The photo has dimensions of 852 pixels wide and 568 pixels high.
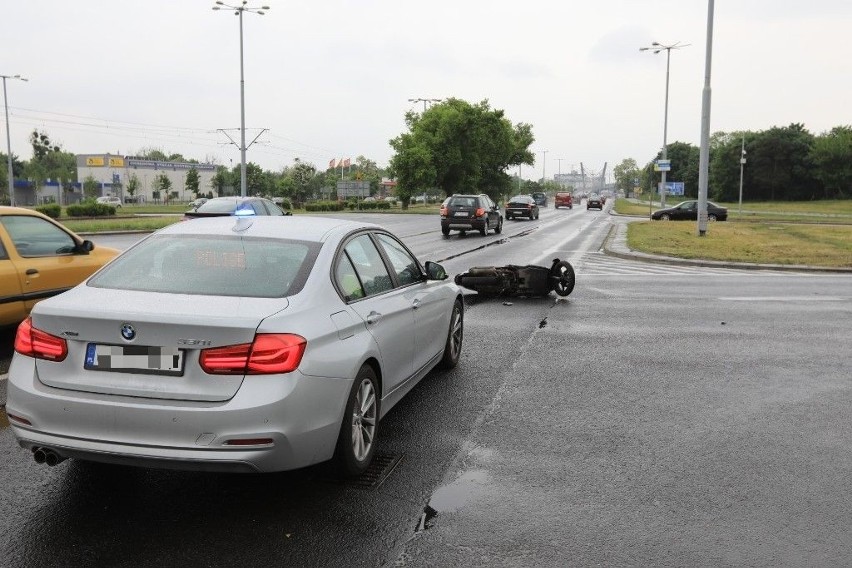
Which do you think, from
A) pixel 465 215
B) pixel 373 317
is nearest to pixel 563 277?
pixel 373 317

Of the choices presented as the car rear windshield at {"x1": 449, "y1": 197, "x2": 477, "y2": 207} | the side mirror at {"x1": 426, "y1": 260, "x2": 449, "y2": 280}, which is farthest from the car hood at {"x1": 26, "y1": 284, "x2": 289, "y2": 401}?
the car rear windshield at {"x1": 449, "y1": 197, "x2": 477, "y2": 207}

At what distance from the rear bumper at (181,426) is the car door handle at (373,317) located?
2.68 ft

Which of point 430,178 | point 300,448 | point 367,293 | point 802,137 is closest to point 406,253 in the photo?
point 367,293

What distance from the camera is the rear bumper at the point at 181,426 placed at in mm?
3531

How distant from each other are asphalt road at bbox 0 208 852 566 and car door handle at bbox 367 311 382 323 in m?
Answer: 0.90

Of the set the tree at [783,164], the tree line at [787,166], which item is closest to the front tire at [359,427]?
the tree line at [787,166]

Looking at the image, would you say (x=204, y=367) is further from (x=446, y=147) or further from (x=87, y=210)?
(x=446, y=147)

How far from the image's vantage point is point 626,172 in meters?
179

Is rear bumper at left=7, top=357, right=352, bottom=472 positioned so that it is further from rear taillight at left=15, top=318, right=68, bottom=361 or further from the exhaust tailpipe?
rear taillight at left=15, top=318, right=68, bottom=361

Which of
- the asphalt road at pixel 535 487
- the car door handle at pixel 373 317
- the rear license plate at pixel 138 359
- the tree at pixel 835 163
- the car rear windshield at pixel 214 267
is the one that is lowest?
the asphalt road at pixel 535 487

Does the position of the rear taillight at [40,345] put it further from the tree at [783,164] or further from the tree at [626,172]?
the tree at [626,172]

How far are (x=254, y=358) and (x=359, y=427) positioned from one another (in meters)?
0.98

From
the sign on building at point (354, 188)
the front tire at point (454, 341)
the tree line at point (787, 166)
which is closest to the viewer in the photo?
the front tire at point (454, 341)

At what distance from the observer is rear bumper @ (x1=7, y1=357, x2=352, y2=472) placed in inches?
139
